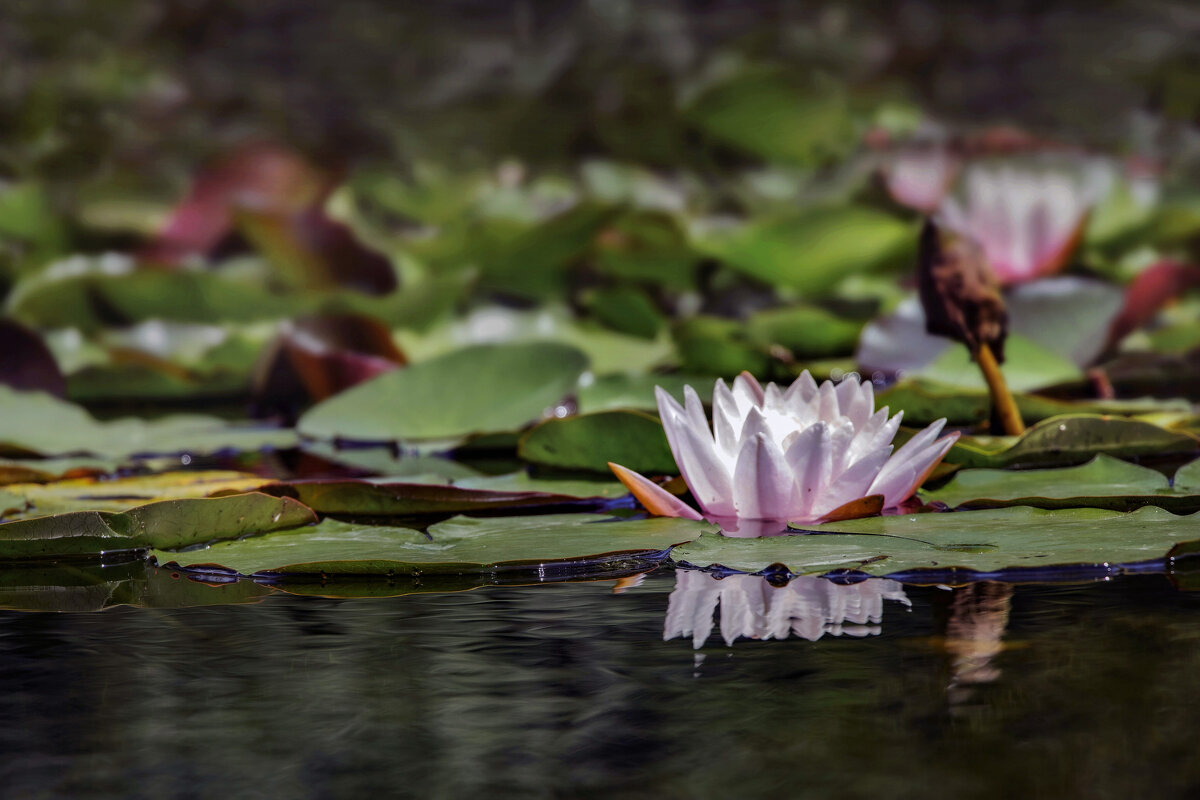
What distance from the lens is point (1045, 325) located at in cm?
164

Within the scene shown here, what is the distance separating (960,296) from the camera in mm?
1002

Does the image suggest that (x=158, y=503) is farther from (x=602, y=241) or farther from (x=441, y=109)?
(x=441, y=109)

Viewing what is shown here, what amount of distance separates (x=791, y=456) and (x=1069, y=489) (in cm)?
24

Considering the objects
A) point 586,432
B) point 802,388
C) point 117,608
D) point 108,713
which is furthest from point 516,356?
point 108,713

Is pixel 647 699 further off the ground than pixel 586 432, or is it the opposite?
pixel 586 432

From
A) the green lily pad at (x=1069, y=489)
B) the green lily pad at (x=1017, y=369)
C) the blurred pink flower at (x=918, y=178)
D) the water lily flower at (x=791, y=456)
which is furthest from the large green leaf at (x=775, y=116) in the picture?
the water lily flower at (x=791, y=456)

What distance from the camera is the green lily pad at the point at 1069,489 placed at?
2.35ft

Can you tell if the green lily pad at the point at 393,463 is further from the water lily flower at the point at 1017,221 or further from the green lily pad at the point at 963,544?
the water lily flower at the point at 1017,221

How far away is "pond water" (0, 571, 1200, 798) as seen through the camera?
32cm

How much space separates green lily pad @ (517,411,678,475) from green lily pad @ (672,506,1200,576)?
24 cm

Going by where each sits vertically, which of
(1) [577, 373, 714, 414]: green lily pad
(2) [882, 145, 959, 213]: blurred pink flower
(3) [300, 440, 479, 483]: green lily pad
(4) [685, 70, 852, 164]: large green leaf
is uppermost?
(4) [685, 70, 852, 164]: large green leaf

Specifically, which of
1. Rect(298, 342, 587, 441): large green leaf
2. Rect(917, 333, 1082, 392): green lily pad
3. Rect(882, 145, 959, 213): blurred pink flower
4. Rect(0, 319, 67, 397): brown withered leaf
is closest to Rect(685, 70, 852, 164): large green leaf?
Rect(882, 145, 959, 213): blurred pink flower

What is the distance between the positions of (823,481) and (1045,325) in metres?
1.09

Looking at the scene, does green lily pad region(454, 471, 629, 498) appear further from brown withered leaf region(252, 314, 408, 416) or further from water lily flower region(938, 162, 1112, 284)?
water lily flower region(938, 162, 1112, 284)
